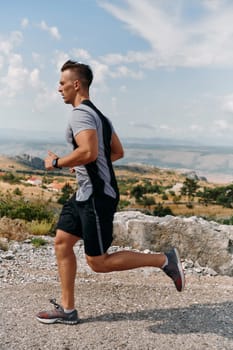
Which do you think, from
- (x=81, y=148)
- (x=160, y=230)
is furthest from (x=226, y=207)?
(x=81, y=148)

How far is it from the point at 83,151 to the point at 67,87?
72 centimetres

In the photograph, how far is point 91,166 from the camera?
4406 millimetres

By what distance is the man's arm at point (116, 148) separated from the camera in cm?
490

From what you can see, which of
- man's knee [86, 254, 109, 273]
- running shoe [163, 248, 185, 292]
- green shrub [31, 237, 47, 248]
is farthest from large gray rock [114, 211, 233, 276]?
man's knee [86, 254, 109, 273]

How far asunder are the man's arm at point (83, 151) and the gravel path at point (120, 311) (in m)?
1.62

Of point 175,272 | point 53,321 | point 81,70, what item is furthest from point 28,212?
point 81,70

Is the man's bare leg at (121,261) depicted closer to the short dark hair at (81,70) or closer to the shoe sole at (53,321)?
the shoe sole at (53,321)

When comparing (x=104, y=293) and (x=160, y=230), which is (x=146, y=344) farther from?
(x=160, y=230)

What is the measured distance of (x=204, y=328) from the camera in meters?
4.95

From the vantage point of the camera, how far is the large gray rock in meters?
7.84

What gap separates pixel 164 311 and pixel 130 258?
41.6 inches

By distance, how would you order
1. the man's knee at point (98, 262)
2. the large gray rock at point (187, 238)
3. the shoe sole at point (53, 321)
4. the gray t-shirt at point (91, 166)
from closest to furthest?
the gray t-shirt at point (91, 166) < the man's knee at point (98, 262) < the shoe sole at point (53, 321) < the large gray rock at point (187, 238)

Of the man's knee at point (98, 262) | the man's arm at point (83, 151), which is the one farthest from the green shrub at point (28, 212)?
the man's arm at point (83, 151)

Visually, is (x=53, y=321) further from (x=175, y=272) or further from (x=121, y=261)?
(x=175, y=272)
